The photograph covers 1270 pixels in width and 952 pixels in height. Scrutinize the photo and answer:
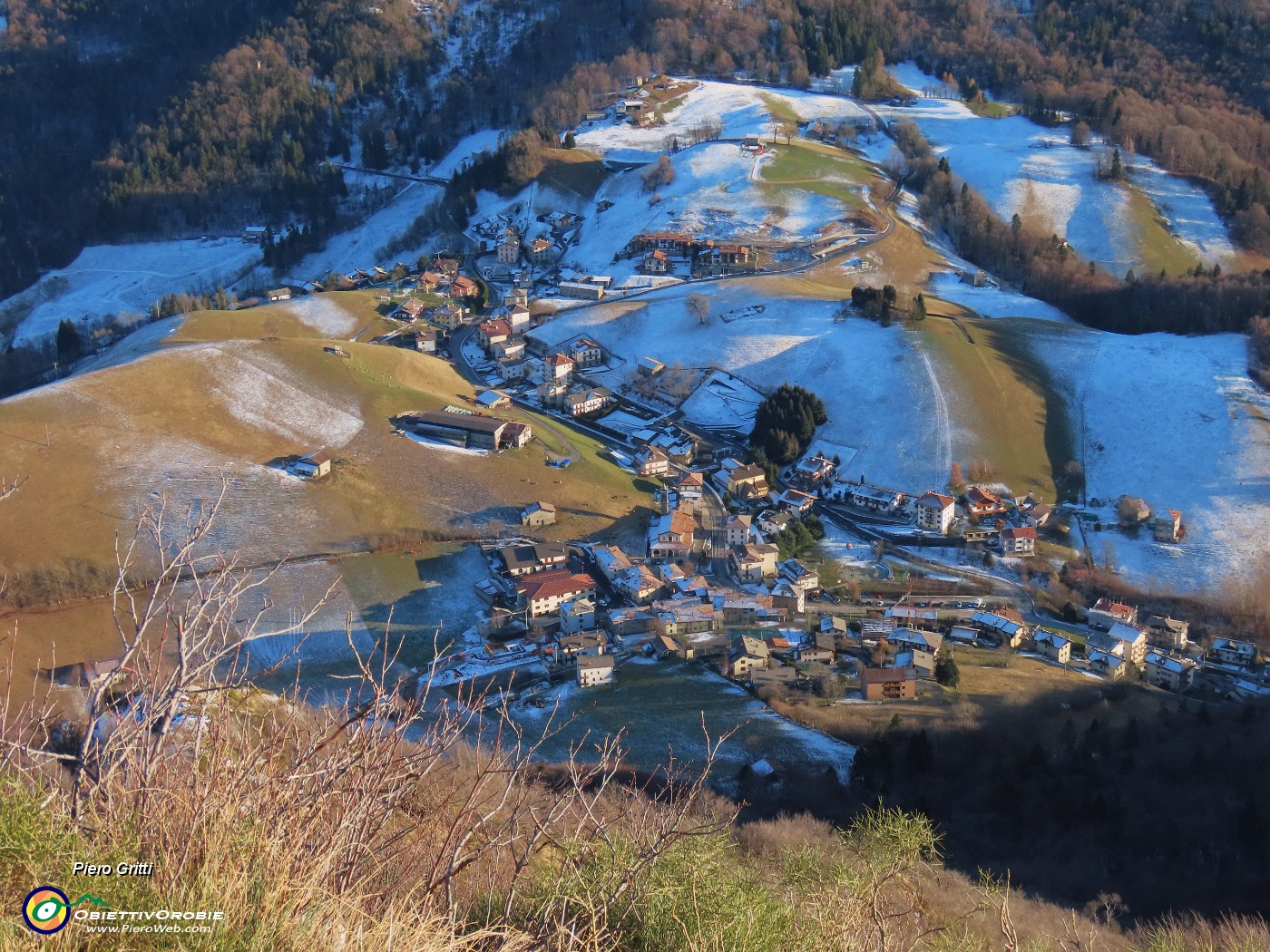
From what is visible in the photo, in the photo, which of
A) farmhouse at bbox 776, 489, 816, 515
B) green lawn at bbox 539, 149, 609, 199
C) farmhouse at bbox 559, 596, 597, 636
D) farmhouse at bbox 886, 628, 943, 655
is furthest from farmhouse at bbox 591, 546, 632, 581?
green lawn at bbox 539, 149, 609, 199

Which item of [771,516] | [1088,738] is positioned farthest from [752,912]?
[771,516]

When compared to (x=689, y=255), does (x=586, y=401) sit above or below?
below

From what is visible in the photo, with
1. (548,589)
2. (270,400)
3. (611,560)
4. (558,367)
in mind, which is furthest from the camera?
(558,367)

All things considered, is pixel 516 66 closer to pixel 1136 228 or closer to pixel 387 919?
pixel 1136 228

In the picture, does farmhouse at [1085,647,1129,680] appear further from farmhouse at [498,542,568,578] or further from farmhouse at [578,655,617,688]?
farmhouse at [498,542,568,578]

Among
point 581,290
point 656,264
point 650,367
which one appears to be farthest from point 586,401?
point 656,264
